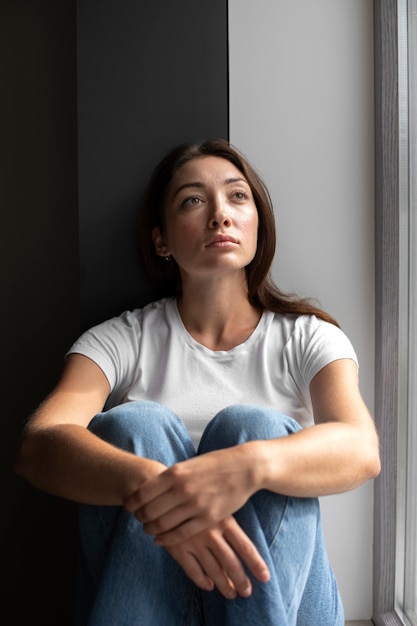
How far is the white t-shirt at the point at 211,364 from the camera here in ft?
5.61

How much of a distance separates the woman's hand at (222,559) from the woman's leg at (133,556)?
5cm

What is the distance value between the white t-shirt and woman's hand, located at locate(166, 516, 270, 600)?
1.37 feet

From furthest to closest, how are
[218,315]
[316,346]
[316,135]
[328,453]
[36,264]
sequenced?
[36,264] < [316,135] < [218,315] < [316,346] < [328,453]

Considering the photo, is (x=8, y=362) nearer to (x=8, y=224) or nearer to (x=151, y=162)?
(x=8, y=224)

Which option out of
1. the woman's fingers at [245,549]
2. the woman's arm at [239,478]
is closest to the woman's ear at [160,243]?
the woman's arm at [239,478]

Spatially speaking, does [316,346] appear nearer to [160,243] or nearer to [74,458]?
[160,243]

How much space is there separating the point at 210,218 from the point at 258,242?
20cm

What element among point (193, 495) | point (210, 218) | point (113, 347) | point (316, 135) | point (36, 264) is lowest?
point (193, 495)

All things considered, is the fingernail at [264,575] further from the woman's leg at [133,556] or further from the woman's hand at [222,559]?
the woman's leg at [133,556]

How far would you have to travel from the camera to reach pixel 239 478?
1269 millimetres

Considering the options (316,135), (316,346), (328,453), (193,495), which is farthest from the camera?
(316,135)

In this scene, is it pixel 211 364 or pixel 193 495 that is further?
pixel 211 364

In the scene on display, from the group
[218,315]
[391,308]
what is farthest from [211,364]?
[391,308]

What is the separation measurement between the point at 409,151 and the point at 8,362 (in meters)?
1.19
